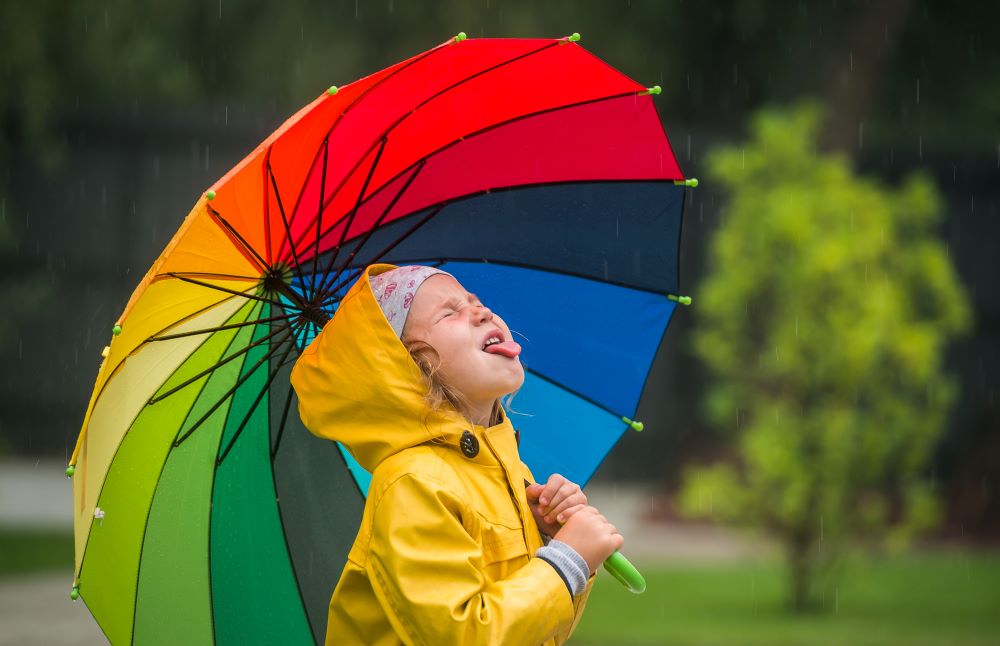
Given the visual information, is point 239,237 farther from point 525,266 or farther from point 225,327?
point 525,266

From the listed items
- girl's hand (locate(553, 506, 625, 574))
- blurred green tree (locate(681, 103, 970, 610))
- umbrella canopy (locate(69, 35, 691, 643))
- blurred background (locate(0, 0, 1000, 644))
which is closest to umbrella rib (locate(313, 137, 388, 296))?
umbrella canopy (locate(69, 35, 691, 643))

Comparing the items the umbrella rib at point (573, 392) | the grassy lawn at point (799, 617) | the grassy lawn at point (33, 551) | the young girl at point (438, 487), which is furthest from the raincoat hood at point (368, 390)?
the grassy lawn at point (33, 551)

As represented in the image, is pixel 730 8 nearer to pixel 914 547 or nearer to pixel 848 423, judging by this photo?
pixel 914 547

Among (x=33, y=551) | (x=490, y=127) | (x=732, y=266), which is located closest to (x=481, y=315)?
(x=490, y=127)

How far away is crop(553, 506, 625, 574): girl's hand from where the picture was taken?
251cm

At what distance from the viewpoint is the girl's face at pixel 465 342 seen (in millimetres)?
2592

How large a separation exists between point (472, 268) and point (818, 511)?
433 cm

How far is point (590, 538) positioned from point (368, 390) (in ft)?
1.70

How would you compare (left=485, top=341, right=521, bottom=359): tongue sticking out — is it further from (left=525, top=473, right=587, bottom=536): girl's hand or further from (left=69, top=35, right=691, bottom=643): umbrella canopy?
(left=69, top=35, right=691, bottom=643): umbrella canopy

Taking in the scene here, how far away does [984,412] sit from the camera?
11172mm

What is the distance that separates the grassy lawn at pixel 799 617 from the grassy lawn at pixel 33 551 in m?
3.11

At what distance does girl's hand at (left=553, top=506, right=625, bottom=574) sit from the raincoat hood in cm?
28

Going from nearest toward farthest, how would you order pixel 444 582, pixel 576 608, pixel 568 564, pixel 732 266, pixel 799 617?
pixel 444 582 < pixel 568 564 < pixel 576 608 < pixel 799 617 < pixel 732 266

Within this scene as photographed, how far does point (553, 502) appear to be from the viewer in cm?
268
